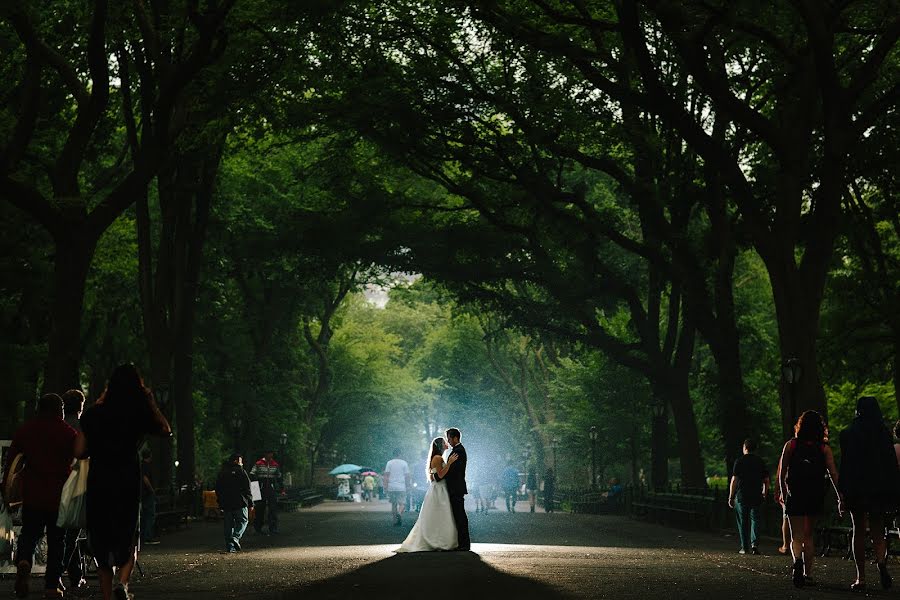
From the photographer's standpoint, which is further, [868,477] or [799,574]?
[799,574]

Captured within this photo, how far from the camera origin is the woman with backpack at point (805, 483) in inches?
593

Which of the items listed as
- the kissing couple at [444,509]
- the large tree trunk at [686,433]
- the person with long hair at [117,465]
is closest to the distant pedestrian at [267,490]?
the large tree trunk at [686,433]

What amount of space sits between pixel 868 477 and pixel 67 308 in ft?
42.8

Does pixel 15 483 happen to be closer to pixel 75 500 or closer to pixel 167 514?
pixel 75 500

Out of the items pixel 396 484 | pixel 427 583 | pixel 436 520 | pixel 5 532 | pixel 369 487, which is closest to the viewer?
pixel 427 583

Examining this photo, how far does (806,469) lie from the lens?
15.2 meters

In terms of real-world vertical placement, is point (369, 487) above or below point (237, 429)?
above

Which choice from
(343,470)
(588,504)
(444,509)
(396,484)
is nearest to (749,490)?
(444,509)

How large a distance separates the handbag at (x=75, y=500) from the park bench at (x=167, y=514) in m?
17.4

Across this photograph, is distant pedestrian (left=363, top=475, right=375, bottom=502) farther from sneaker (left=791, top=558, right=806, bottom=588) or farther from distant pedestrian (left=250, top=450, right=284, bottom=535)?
sneaker (left=791, top=558, right=806, bottom=588)

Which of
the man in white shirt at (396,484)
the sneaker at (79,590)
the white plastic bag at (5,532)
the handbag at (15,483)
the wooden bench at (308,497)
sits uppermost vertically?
the wooden bench at (308,497)

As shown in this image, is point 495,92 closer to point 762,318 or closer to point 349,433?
point 762,318

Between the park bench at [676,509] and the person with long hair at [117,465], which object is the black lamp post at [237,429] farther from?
the person with long hair at [117,465]

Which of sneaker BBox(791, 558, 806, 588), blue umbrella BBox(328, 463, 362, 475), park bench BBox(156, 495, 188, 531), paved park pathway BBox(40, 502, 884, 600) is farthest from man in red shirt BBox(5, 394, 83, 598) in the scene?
blue umbrella BBox(328, 463, 362, 475)
